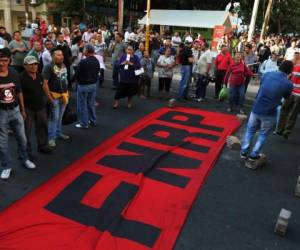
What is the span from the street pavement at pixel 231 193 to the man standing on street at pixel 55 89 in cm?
43

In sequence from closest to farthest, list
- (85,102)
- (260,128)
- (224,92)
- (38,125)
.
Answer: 1. (38,125)
2. (260,128)
3. (85,102)
4. (224,92)

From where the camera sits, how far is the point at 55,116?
5934 millimetres

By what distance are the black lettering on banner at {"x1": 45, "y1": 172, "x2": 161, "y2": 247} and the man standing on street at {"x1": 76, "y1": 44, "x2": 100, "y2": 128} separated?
2452 mm

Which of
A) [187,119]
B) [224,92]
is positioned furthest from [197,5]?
[187,119]

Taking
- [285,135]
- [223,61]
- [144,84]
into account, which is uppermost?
[223,61]


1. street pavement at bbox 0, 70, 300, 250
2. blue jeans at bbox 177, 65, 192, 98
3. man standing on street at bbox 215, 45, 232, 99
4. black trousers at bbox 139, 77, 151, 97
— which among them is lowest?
street pavement at bbox 0, 70, 300, 250

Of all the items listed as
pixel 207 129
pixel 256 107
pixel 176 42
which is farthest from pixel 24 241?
pixel 176 42

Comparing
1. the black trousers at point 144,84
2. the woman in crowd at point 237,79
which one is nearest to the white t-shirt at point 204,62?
the woman in crowd at point 237,79

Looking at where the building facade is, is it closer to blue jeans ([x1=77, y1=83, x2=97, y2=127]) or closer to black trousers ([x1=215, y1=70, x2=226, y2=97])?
black trousers ([x1=215, y1=70, x2=226, y2=97])

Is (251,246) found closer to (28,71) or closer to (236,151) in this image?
(236,151)

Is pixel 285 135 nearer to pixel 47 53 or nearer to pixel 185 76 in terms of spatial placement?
pixel 185 76

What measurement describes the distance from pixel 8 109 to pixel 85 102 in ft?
8.30

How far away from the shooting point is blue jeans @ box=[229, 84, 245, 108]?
29.5 feet

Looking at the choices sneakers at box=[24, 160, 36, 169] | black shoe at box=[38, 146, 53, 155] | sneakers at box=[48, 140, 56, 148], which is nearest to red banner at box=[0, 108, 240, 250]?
sneakers at box=[24, 160, 36, 169]
